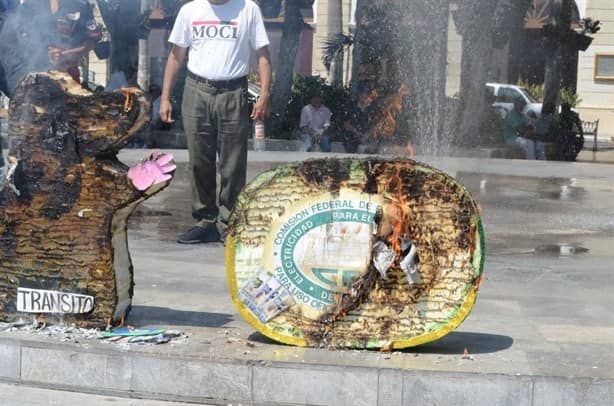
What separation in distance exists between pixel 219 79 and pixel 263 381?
3.25 meters

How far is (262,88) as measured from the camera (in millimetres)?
7691

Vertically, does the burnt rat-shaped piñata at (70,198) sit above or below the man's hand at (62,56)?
below

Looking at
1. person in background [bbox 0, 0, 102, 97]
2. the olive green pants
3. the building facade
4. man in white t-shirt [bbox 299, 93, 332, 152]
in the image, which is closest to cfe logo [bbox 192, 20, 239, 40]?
the olive green pants

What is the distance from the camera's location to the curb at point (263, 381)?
4.56 m

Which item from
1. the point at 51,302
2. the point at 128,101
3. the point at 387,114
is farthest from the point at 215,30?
→ the point at 387,114

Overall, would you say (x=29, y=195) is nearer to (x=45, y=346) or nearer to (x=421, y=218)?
(x=45, y=346)

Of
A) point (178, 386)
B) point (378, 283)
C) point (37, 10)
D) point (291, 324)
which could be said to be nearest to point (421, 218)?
point (378, 283)

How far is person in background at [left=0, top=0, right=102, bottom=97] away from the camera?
240 inches

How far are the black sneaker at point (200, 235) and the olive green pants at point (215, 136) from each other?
14cm

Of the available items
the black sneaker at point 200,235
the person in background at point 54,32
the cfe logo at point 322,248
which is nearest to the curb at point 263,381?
the cfe logo at point 322,248

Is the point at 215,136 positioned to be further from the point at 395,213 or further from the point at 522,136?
→ the point at 522,136

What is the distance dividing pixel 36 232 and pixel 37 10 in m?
1.66

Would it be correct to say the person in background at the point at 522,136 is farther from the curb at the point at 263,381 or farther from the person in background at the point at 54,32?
the curb at the point at 263,381

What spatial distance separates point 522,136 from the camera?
2148 centimetres
